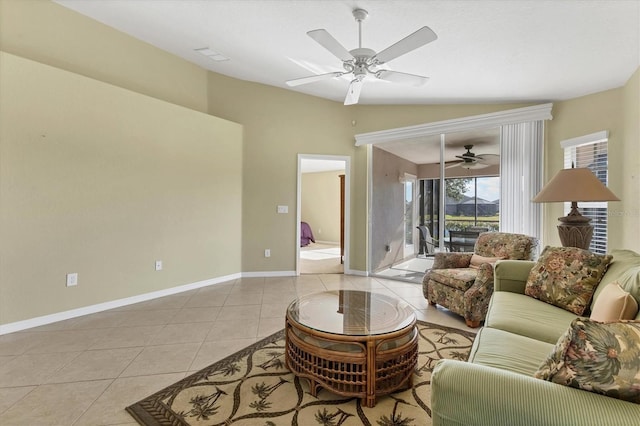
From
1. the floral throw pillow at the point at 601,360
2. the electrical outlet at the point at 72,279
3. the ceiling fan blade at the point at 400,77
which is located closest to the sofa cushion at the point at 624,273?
the floral throw pillow at the point at 601,360

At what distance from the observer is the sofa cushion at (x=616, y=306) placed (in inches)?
55.8

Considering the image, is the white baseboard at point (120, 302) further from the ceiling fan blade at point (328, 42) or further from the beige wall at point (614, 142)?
the ceiling fan blade at point (328, 42)

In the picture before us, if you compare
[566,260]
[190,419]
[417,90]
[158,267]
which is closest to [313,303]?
[190,419]

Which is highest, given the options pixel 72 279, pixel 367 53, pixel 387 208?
pixel 367 53

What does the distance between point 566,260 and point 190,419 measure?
9.25 feet

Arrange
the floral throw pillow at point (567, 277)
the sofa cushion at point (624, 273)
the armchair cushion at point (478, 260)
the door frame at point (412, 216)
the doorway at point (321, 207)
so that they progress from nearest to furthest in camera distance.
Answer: the sofa cushion at point (624, 273) < the floral throw pillow at point (567, 277) < the armchair cushion at point (478, 260) < the door frame at point (412, 216) < the doorway at point (321, 207)

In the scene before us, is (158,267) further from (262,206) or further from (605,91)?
(605,91)

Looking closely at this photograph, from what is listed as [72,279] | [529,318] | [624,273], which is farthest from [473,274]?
[72,279]

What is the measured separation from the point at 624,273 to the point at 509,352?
1075 mm

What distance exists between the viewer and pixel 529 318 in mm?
1953

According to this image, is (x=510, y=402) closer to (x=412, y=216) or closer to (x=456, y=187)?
(x=456, y=187)

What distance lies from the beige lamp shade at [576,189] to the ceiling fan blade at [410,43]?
5.47 ft

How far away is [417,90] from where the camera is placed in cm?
422

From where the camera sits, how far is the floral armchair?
9.70 ft
